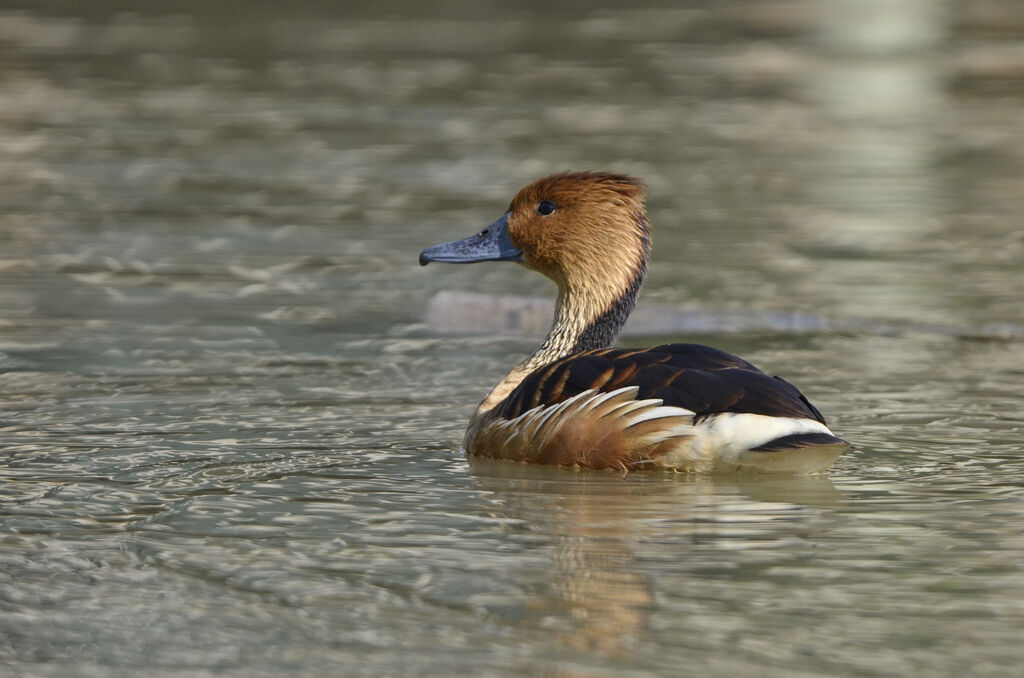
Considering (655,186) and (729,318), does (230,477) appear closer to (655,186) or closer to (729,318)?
(729,318)

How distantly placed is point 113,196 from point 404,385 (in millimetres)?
7702

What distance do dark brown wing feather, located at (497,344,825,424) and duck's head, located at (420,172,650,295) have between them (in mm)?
1072

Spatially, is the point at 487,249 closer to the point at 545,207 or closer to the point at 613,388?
the point at 545,207

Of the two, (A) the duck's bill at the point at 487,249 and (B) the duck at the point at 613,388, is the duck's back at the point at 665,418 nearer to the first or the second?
(B) the duck at the point at 613,388

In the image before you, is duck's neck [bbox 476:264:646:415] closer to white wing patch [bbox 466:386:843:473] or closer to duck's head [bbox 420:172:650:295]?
duck's head [bbox 420:172:650:295]

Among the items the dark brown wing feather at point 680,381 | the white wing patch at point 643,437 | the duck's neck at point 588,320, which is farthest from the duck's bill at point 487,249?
the white wing patch at point 643,437

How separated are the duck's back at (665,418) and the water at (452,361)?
15 centimetres

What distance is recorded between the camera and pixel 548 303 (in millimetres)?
13109

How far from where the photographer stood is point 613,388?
A: 870 cm

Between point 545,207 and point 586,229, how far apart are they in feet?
0.98

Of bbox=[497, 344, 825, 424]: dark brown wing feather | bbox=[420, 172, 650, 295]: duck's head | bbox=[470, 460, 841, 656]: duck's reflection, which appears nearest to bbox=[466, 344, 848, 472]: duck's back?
bbox=[497, 344, 825, 424]: dark brown wing feather

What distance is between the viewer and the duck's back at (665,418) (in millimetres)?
8336

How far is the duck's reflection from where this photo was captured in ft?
20.8

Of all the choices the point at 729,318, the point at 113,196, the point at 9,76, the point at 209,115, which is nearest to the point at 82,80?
the point at 9,76
